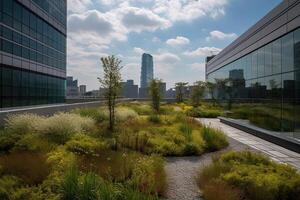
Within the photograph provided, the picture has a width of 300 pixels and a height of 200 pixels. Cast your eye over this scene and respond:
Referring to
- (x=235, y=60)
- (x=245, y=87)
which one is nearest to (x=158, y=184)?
(x=245, y=87)

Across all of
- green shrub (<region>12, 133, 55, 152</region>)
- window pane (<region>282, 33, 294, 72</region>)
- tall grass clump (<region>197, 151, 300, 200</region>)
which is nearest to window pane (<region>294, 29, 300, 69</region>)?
window pane (<region>282, 33, 294, 72</region>)

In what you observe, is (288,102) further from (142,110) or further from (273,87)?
(142,110)

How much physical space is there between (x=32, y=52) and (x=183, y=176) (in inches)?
1117

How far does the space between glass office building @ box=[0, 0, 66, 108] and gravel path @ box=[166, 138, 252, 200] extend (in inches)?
840

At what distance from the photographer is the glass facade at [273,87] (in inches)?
515

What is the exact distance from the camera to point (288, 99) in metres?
13.6

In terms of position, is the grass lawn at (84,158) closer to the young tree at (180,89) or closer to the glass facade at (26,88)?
the glass facade at (26,88)

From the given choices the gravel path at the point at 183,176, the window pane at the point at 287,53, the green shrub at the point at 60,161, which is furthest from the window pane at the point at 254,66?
the green shrub at the point at 60,161

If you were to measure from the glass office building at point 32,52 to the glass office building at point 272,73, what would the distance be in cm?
2055

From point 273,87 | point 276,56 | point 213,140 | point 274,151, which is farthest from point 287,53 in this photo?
point 213,140

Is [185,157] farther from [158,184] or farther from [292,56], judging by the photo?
[292,56]

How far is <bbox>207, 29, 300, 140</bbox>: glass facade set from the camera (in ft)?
42.9

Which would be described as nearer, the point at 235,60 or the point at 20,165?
the point at 20,165

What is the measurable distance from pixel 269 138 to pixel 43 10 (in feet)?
99.9
